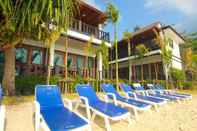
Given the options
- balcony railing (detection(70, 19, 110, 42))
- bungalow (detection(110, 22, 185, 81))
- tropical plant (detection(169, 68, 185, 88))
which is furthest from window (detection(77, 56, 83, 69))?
tropical plant (detection(169, 68, 185, 88))

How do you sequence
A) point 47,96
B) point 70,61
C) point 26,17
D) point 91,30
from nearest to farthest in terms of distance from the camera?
point 47,96 < point 26,17 < point 70,61 < point 91,30

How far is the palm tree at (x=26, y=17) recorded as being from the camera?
7289 mm

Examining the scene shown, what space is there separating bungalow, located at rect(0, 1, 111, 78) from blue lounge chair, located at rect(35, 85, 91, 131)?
24.7 feet

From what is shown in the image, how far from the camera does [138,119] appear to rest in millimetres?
6043

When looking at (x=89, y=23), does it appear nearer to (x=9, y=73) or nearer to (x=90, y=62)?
(x=90, y=62)

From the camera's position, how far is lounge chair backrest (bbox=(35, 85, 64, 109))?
5191 millimetres

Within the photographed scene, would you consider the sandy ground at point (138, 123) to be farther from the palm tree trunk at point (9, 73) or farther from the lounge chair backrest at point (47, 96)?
the palm tree trunk at point (9, 73)

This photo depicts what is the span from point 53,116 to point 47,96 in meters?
1.27

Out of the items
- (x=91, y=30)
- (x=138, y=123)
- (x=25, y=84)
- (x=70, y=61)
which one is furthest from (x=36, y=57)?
(x=138, y=123)

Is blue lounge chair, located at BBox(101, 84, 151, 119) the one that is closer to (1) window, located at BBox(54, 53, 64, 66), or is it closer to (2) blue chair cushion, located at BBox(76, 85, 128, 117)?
(2) blue chair cushion, located at BBox(76, 85, 128, 117)

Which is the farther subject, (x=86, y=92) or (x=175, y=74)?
(x=175, y=74)

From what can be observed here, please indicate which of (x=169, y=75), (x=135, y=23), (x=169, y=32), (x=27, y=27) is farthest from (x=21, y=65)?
(x=135, y=23)

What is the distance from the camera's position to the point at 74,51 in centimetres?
1727

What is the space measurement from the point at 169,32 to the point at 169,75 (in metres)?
7.88
